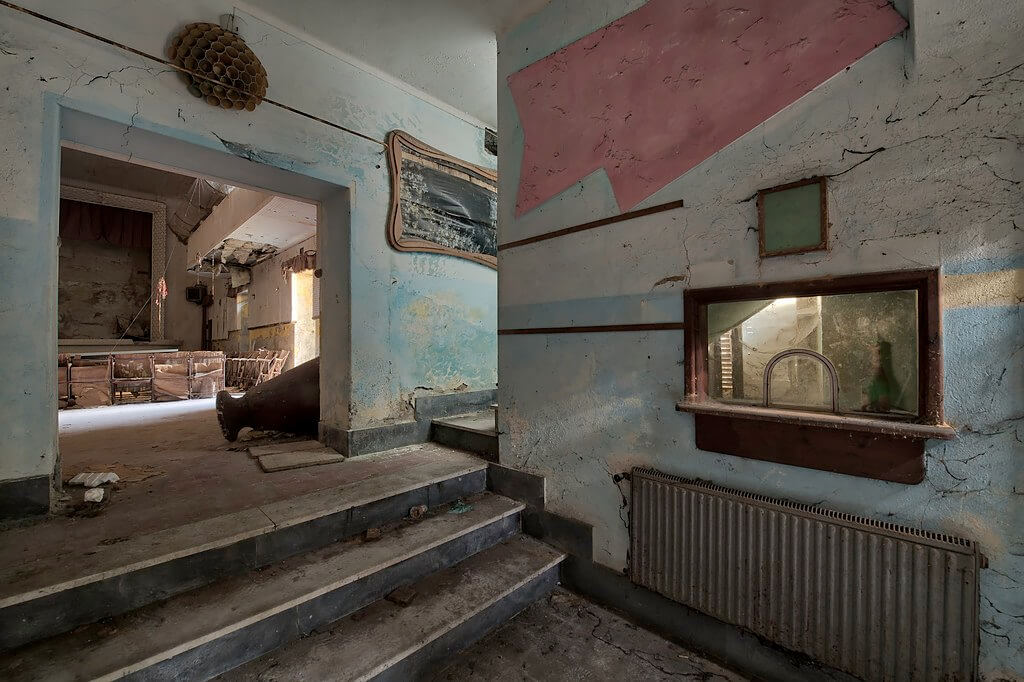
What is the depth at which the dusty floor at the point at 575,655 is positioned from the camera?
1753 mm

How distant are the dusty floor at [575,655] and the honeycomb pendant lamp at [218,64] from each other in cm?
347

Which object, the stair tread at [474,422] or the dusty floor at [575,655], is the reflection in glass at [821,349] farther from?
the stair tread at [474,422]

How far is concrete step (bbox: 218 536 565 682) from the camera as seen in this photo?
153cm

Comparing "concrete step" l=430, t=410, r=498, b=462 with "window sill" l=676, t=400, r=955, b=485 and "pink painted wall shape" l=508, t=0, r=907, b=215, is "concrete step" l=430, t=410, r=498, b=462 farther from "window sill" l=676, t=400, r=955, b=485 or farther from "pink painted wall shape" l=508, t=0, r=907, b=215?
"pink painted wall shape" l=508, t=0, r=907, b=215

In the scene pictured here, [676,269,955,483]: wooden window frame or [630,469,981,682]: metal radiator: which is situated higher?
[676,269,955,483]: wooden window frame

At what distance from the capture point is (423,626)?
1772mm

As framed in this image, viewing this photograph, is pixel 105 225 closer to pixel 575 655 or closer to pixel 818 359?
pixel 575 655

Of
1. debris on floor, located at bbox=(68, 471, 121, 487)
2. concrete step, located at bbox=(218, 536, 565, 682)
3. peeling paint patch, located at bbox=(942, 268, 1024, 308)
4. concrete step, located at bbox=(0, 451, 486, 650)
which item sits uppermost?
peeling paint patch, located at bbox=(942, 268, 1024, 308)

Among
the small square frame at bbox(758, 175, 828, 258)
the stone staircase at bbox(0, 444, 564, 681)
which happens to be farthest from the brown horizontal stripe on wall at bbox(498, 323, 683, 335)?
the stone staircase at bbox(0, 444, 564, 681)

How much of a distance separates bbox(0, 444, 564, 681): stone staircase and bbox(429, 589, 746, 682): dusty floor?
0.29 ft

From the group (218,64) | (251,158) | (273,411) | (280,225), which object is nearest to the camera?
(218,64)

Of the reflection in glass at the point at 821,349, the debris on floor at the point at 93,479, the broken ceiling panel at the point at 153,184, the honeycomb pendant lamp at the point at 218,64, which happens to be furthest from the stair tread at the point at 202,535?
the broken ceiling panel at the point at 153,184

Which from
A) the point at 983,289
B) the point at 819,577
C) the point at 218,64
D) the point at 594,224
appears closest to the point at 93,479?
the point at 218,64

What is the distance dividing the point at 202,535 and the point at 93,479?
1.29 m
